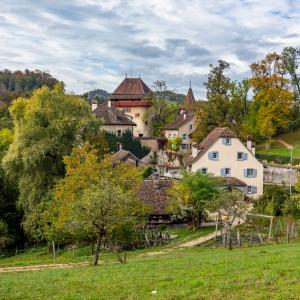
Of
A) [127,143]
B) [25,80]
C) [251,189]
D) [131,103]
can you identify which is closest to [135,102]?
[131,103]

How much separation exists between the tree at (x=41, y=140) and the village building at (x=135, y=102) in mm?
41274

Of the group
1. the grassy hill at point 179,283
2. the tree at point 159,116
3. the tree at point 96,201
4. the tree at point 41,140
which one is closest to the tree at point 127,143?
the tree at point 159,116

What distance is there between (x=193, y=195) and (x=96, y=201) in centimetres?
1494

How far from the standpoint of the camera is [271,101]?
70562mm

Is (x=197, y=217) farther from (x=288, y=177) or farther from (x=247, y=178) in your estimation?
(x=288, y=177)

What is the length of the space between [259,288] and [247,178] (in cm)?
3713

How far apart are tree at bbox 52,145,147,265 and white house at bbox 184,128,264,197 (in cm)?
1525

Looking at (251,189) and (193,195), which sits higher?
(251,189)

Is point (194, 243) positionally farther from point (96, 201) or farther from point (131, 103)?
point (131, 103)

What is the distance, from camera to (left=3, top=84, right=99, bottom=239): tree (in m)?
36.0

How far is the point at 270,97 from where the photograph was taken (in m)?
70.9

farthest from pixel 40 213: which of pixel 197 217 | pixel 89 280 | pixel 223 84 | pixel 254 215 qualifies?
pixel 223 84

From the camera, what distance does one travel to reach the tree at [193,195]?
112 feet

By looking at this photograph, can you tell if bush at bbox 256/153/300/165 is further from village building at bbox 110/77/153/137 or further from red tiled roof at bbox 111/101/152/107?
village building at bbox 110/77/153/137
